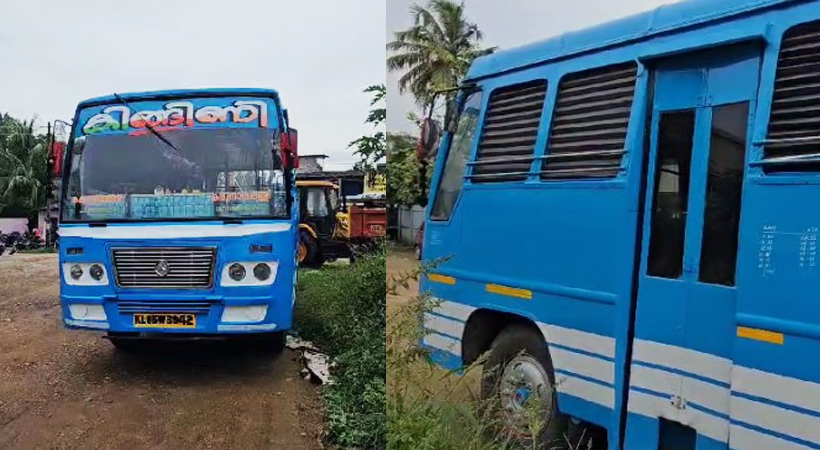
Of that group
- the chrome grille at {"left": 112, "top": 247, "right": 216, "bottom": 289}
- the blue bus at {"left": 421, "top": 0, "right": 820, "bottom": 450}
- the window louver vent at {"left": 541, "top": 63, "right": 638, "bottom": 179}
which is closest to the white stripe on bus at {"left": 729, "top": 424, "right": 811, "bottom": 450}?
the blue bus at {"left": 421, "top": 0, "right": 820, "bottom": 450}

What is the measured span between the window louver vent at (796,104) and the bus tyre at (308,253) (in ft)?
4.63

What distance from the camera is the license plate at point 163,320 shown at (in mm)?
2061

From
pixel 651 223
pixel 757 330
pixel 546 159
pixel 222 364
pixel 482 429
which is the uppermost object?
pixel 546 159

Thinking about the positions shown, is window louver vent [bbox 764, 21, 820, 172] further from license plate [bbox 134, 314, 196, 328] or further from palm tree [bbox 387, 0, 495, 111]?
license plate [bbox 134, 314, 196, 328]

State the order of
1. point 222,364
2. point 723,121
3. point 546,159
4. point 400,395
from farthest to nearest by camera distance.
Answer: point 222,364
point 546,159
point 400,395
point 723,121

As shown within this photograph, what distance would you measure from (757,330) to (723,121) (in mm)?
409

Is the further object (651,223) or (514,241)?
(514,241)

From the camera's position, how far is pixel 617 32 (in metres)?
1.79

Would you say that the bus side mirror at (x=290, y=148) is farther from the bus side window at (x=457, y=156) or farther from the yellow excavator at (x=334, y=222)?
the bus side window at (x=457, y=156)

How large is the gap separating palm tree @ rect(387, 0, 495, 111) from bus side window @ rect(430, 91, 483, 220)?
0.36 metres

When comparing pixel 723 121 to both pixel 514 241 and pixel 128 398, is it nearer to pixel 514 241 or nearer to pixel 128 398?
pixel 514 241

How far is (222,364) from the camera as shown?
2.07 m

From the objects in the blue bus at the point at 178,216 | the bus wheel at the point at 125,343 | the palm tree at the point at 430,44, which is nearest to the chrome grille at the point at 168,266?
the blue bus at the point at 178,216

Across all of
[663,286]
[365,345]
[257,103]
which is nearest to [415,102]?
[257,103]
